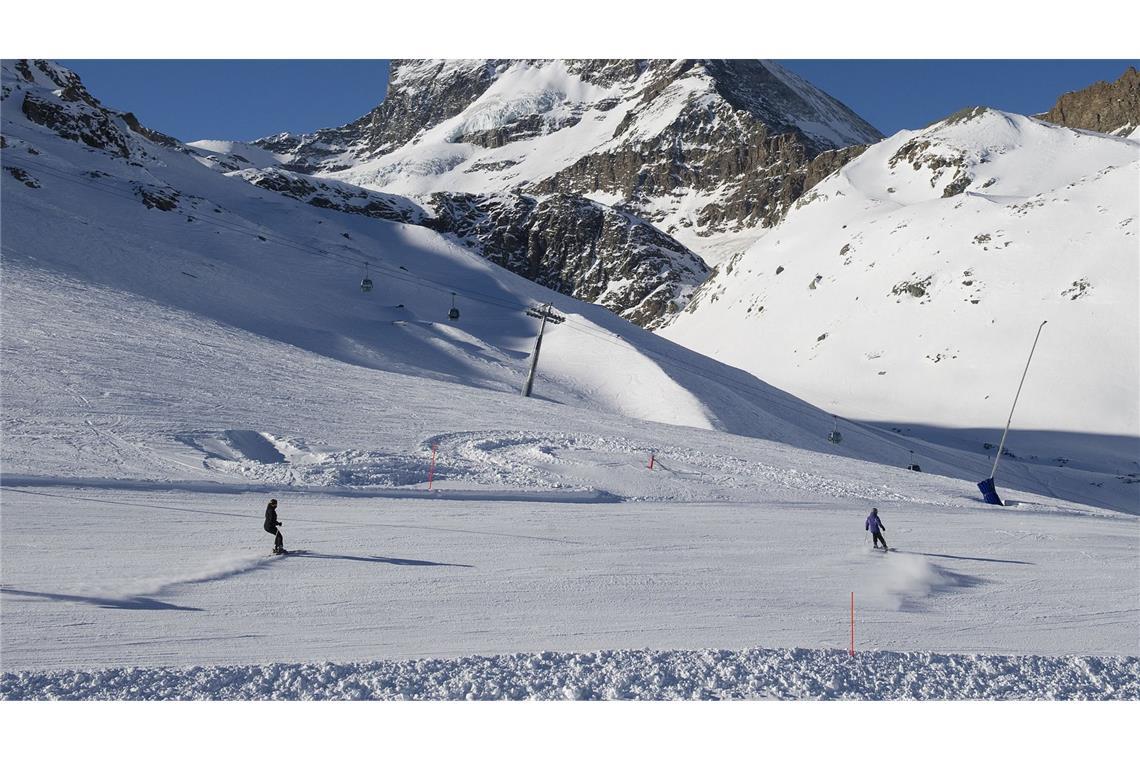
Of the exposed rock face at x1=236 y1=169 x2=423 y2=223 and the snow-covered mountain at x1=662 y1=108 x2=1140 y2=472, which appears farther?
the exposed rock face at x1=236 y1=169 x2=423 y2=223

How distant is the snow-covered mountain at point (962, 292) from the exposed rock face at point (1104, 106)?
125 feet

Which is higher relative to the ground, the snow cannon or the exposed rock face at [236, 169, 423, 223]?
the exposed rock face at [236, 169, 423, 223]

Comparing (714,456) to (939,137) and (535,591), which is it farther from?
(939,137)

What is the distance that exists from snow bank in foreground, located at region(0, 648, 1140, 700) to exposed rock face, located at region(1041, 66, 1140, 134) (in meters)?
153

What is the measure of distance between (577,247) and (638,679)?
169m

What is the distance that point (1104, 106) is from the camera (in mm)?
153375

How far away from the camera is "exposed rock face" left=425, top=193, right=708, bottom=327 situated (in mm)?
167500

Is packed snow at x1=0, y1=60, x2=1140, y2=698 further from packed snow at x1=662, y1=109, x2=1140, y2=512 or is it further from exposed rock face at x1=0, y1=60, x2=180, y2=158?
packed snow at x1=662, y1=109, x2=1140, y2=512

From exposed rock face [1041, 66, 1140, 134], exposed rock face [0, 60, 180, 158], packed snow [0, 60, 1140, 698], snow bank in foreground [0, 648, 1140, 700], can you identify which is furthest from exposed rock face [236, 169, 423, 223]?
snow bank in foreground [0, 648, 1140, 700]

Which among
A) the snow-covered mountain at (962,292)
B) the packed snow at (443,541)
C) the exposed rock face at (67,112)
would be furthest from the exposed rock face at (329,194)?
the packed snow at (443,541)

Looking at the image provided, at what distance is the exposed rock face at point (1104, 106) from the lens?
484 feet

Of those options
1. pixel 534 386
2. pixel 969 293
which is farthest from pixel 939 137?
pixel 534 386

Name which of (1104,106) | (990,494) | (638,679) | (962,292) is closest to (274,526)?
(638,679)

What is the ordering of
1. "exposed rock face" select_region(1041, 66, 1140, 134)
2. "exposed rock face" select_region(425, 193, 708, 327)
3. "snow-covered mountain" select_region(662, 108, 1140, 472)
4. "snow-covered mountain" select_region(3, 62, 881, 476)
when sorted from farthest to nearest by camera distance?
"exposed rock face" select_region(425, 193, 708, 327) < "exposed rock face" select_region(1041, 66, 1140, 134) < "snow-covered mountain" select_region(662, 108, 1140, 472) < "snow-covered mountain" select_region(3, 62, 881, 476)
